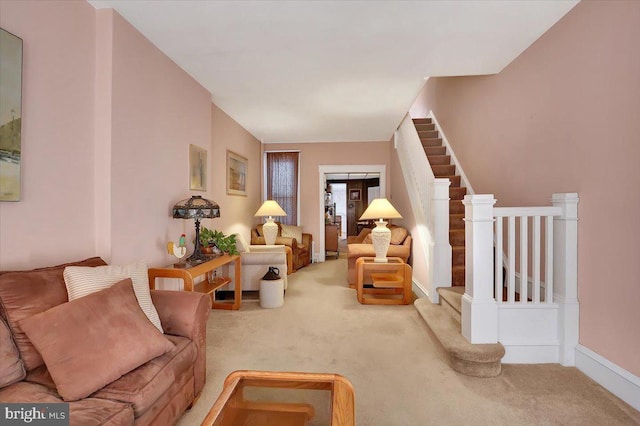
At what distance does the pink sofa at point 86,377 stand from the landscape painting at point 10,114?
1.66 feet

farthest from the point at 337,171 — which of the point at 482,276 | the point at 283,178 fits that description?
the point at 482,276

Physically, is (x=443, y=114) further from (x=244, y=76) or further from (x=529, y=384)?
(x=529, y=384)

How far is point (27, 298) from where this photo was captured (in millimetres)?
1405

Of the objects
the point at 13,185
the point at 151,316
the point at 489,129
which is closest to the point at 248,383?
the point at 151,316

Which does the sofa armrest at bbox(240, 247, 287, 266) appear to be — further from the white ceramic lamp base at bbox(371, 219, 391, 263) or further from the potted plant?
the white ceramic lamp base at bbox(371, 219, 391, 263)

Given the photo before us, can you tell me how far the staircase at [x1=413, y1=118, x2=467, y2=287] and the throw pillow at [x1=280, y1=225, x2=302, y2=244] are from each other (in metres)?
2.81

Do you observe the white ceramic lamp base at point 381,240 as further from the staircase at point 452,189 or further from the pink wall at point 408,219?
the staircase at point 452,189

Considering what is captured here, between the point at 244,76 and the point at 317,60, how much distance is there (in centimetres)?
85

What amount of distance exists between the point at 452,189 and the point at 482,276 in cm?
218

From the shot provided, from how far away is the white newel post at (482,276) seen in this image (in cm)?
232

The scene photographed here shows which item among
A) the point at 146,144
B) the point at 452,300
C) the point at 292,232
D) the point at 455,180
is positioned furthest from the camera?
the point at 292,232

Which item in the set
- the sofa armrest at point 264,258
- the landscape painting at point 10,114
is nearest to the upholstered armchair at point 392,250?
the sofa armrest at point 264,258

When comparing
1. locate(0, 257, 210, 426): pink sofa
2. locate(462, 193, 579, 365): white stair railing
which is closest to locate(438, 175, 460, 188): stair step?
locate(462, 193, 579, 365): white stair railing

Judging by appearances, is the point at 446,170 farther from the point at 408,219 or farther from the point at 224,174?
the point at 224,174
